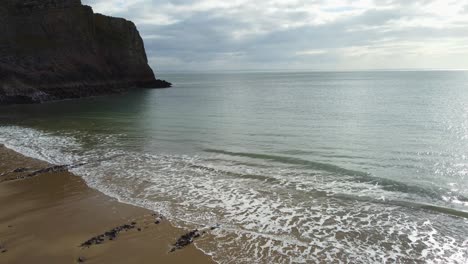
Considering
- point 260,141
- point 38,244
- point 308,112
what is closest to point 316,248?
point 38,244

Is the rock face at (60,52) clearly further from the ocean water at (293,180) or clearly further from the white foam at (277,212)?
Result: the white foam at (277,212)

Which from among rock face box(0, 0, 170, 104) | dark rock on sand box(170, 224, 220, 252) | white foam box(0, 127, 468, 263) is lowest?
white foam box(0, 127, 468, 263)

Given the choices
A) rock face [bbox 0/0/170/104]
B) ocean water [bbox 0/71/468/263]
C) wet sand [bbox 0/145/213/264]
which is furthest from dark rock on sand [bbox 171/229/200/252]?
rock face [bbox 0/0/170/104]

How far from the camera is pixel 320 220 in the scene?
9383 millimetres

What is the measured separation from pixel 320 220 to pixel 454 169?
7469mm

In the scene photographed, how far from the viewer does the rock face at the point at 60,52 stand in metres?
48.5

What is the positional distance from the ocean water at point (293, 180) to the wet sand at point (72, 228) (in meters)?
0.59

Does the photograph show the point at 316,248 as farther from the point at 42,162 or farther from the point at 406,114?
the point at 406,114

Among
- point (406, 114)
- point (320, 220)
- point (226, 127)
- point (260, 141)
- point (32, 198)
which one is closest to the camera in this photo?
point (320, 220)

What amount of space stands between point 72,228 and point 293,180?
275 inches

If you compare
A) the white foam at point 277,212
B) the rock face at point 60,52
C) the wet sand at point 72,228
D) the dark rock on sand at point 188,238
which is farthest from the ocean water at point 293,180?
the rock face at point 60,52

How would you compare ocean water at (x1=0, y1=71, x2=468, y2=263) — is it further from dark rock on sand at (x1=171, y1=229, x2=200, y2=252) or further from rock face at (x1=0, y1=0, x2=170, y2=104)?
rock face at (x1=0, y1=0, x2=170, y2=104)

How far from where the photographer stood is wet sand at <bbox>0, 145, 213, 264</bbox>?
24.5 feet

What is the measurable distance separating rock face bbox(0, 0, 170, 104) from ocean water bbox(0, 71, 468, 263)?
2583 centimetres
